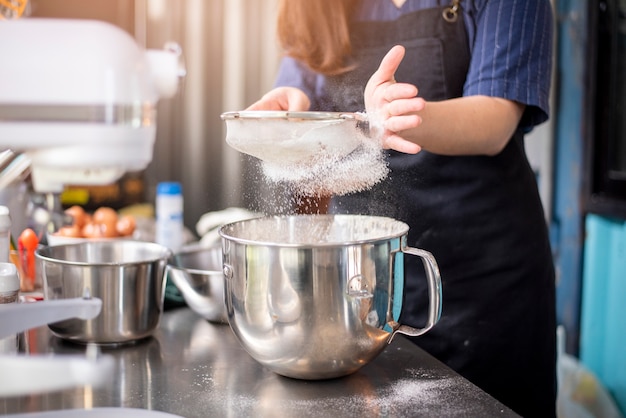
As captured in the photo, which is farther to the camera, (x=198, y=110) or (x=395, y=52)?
(x=198, y=110)

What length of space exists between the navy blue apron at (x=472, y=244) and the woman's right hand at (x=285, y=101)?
144mm

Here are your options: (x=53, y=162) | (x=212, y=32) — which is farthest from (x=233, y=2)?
(x=53, y=162)

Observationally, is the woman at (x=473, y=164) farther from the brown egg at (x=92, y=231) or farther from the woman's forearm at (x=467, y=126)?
the brown egg at (x=92, y=231)

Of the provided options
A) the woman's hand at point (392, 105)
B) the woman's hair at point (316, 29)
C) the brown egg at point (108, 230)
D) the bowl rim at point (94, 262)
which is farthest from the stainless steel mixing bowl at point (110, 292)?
the brown egg at point (108, 230)

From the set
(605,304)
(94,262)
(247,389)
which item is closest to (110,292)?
(94,262)

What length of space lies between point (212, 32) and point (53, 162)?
244cm

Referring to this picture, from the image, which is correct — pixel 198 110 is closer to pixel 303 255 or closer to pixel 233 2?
pixel 233 2

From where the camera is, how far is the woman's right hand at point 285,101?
1.38 meters

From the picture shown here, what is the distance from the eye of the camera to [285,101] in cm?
142

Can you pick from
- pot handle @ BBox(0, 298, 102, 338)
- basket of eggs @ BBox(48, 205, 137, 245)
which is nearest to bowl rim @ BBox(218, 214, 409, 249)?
pot handle @ BBox(0, 298, 102, 338)

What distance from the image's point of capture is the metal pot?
918 mm

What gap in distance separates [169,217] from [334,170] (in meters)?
0.80

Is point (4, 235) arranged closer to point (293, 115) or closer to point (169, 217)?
point (293, 115)

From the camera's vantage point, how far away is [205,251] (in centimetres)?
152
